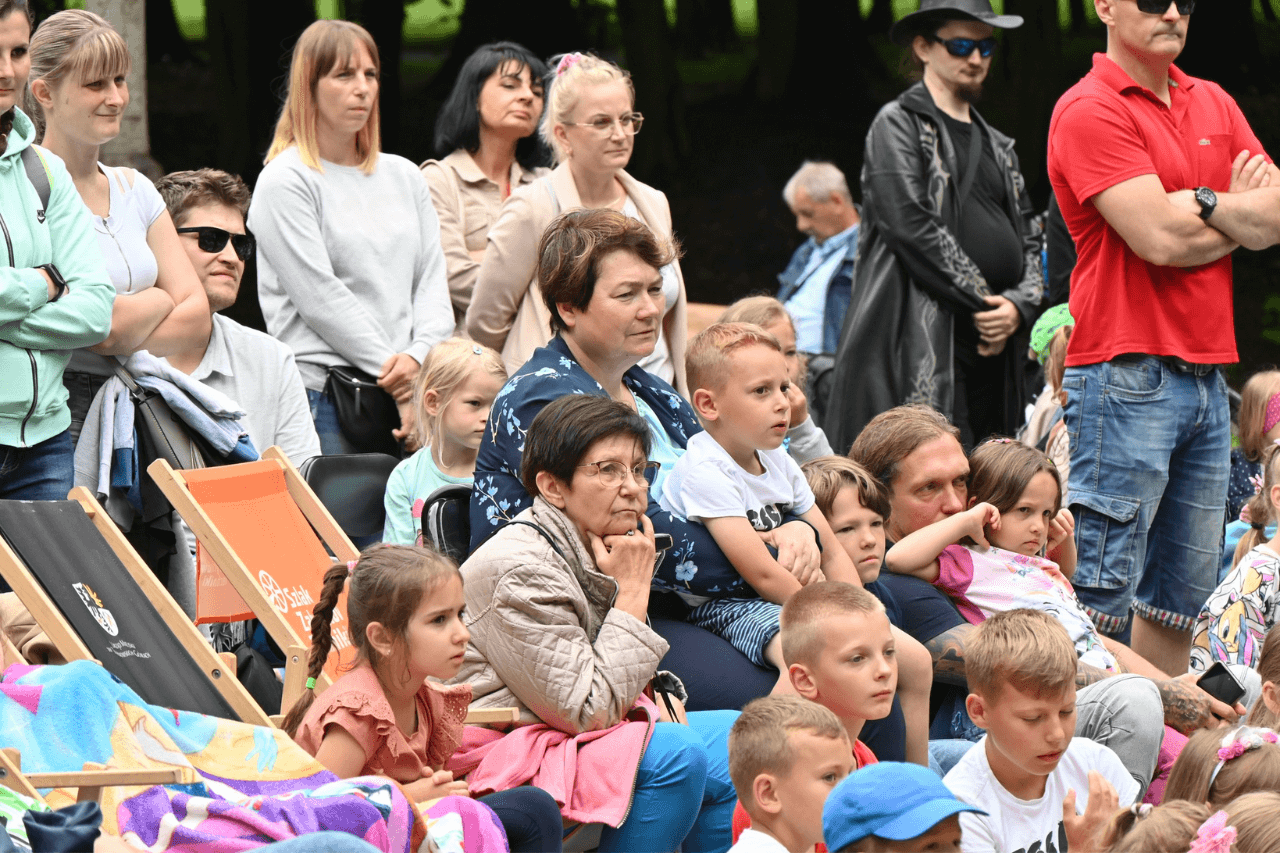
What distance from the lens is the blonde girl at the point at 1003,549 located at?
164 inches

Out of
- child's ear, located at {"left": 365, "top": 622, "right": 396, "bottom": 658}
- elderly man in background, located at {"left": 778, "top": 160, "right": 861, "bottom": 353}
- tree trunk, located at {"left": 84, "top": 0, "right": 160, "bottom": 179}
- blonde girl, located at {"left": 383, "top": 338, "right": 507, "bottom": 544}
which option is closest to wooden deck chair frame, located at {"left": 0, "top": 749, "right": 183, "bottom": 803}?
child's ear, located at {"left": 365, "top": 622, "right": 396, "bottom": 658}

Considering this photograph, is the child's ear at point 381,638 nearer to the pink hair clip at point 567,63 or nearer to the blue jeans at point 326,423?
the blue jeans at point 326,423

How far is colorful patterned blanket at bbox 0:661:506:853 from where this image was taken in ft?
9.14

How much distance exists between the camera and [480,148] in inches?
243

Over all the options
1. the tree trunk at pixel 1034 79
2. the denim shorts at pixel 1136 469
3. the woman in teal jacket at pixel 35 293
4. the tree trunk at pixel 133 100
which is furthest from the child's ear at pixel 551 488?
the tree trunk at pixel 1034 79

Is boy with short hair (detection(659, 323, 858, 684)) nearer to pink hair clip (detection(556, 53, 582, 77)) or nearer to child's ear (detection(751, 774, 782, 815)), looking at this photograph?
child's ear (detection(751, 774, 782, 815))

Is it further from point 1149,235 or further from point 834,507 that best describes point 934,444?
point 1149,235

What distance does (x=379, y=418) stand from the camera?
5.41 meters

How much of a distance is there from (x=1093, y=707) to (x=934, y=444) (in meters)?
0.83

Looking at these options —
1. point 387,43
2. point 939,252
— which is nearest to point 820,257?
point 939,252

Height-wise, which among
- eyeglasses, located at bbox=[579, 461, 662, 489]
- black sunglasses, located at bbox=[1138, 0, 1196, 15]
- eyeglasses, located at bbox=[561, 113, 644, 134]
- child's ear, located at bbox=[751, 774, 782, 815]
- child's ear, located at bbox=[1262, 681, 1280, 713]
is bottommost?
child's ear, located at bbox=[1262, 681, 1280, 713]

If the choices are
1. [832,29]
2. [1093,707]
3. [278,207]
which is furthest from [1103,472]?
[832,29]

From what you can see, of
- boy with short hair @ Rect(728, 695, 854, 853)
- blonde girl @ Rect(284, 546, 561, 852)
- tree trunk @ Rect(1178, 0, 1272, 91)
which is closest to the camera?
boy with short hair @ Rect(728, 695, 854, 853)

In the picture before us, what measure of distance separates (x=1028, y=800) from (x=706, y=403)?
1.25 m
